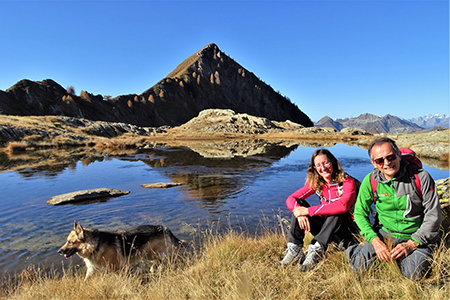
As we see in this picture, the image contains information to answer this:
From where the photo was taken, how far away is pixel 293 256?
14.5 ft

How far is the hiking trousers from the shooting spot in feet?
11.3

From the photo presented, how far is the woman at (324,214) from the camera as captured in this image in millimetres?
4230

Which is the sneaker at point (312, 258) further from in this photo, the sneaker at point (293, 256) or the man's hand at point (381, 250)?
the man's hand at point (381, 250)

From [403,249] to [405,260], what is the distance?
0.76ft

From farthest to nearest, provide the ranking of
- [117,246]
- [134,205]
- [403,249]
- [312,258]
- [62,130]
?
[62,130] < [134,205] < [117,246] < [312,258] < [403,249]

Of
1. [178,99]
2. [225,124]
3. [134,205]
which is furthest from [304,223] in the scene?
[178,99]

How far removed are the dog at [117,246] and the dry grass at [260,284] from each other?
34 cm

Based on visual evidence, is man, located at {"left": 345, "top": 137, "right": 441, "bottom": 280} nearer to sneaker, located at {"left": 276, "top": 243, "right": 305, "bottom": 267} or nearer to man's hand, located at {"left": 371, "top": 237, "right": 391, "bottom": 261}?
man's hand, located at {"left": 371, "top": 237, "right": 391, "bottom": 261}

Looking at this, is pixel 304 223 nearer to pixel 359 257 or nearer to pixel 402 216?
pixel 359 257

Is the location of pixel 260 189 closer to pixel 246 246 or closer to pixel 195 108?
pixel 246 246

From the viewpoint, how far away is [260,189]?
13.3m

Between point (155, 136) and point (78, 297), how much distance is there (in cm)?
6545

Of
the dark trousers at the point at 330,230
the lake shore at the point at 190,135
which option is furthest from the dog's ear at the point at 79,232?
the lake shore at the point at 190,135

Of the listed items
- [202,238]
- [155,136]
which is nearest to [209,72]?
[155,136]
